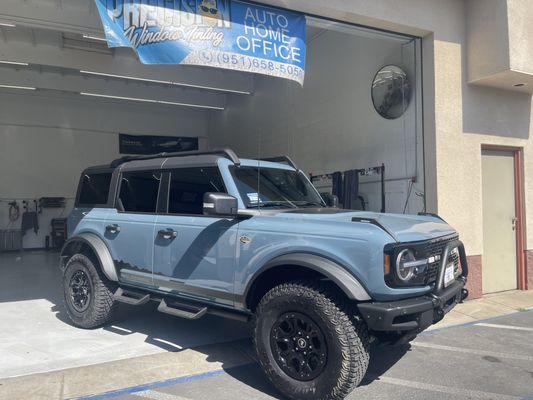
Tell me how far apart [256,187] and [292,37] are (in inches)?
114

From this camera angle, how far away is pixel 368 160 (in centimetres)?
864

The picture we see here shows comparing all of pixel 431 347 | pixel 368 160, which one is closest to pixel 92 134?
pixel 368 160

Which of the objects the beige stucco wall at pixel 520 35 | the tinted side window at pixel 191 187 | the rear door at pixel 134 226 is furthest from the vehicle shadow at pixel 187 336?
the beige stucco wall at pixel 520 35

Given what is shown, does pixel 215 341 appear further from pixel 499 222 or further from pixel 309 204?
pixel 499 222

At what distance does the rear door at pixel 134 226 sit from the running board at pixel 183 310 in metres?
0.40

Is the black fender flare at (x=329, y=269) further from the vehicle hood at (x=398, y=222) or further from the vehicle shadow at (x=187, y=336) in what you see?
the vehicle shadow at (x=187, y=336)

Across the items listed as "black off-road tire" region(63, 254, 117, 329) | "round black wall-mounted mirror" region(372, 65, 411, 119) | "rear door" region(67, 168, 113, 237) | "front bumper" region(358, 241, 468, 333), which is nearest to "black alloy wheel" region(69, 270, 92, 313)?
"black off-road tire" region(63, 254, 117, 329)

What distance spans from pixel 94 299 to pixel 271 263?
2.78 metres

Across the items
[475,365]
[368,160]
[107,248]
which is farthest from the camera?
[368,160]

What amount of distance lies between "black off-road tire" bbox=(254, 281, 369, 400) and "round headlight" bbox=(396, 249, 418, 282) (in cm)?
47

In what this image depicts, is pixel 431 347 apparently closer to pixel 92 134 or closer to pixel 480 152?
pixel 480 152

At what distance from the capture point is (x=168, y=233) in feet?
16.1

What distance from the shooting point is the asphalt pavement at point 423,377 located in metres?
3.98

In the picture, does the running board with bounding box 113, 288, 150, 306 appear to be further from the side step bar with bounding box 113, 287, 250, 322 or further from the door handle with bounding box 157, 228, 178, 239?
the door handle with bounding box 157, 228, 178, 239
